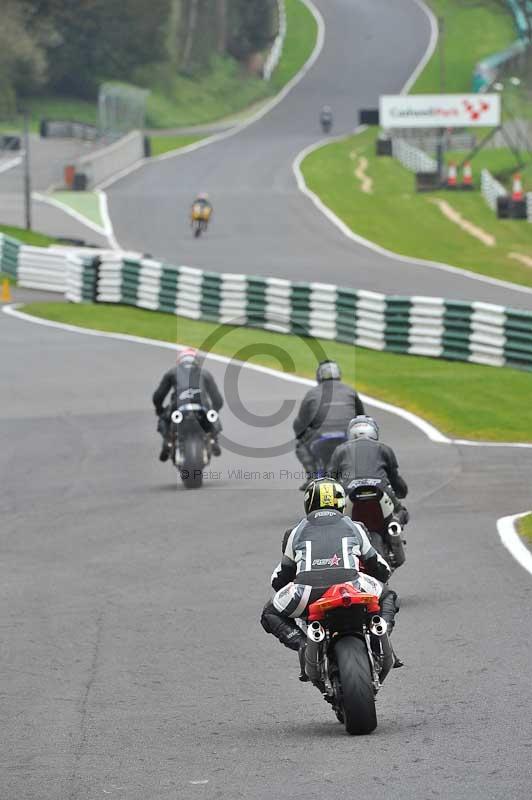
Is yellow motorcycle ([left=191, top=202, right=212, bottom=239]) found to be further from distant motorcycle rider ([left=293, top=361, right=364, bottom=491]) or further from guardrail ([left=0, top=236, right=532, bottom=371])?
distant motorcycle rider ([left=293, top=361, right=364, bottom=491])

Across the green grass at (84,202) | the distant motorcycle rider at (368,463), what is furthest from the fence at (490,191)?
the distant motorcycle rider at (368,463)

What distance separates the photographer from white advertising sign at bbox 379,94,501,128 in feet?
224

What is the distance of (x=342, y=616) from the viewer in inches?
334

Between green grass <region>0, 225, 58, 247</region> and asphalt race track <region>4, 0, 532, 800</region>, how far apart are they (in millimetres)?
23502

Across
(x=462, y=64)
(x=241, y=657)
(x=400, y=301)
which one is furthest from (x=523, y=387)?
(x=462, y=64)

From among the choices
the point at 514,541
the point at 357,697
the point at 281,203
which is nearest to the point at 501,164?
the point at 281,203

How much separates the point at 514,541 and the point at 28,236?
34.2m

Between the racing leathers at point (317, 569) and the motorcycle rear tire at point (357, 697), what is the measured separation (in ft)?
1.76

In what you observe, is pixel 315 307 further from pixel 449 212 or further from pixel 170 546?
pixel 449 212

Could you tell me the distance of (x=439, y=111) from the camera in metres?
69.1

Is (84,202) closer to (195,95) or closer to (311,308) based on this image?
(311,308)

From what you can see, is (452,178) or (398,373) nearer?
(398,373)

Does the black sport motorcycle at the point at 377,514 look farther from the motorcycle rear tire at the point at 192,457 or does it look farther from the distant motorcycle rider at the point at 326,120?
the distant motorcycle rider at the point at 326,120

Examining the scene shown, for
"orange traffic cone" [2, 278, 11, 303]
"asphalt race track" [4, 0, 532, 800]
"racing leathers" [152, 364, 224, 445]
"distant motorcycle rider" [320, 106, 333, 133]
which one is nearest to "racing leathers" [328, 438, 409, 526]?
"asphalt race track" [4, 0, 532, 800]
